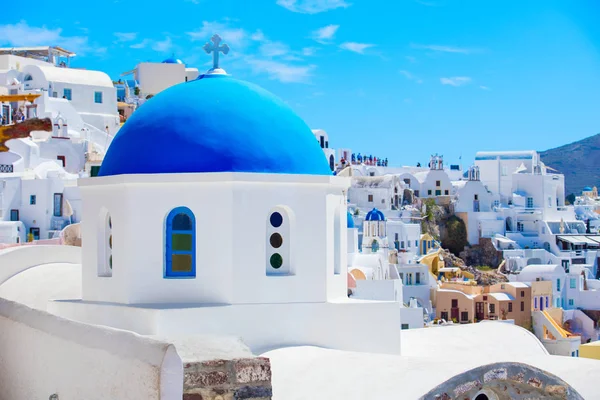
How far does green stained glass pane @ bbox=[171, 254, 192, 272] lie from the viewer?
369 inches

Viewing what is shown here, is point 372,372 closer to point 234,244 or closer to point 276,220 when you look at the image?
point 234,244

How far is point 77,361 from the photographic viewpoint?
6.02m

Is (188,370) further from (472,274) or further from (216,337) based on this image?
(472,274)

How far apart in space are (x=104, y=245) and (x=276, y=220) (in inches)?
79.7

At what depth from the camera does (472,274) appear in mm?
56812

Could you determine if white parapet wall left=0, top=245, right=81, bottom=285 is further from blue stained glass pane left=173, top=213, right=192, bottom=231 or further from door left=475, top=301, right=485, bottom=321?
door left=475, top=301, right=485, bottom=321

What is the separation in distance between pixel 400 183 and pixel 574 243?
1289 centimetres

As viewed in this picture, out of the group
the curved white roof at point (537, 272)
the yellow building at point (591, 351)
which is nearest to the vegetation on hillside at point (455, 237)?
the curved white roof at point (537, 272)

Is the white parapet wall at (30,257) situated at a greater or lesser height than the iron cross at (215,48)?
lesser

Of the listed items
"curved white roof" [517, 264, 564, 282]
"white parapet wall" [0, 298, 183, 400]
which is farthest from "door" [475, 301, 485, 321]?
"white parapet wall" [0, 298, 183, 400]

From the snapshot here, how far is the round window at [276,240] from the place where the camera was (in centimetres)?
957

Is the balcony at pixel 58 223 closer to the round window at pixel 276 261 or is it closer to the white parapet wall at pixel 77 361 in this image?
the round window at pixel 276 261

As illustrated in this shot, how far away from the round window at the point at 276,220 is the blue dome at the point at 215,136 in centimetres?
48

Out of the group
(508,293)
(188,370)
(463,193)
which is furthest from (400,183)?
(188,370)
